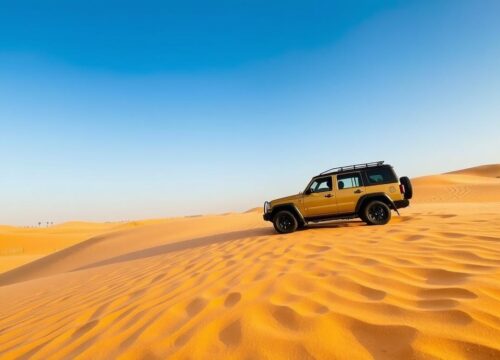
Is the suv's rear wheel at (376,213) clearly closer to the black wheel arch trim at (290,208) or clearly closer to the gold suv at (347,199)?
the gold suv at (347,199)

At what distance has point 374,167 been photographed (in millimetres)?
8609

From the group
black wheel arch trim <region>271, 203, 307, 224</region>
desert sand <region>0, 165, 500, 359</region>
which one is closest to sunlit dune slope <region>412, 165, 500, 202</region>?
black wheel arch trim <region>271, 203, 307, 224</region>

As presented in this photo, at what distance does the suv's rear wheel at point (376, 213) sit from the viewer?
324 inches

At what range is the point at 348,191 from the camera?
28.6ft

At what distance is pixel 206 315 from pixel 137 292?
1937 millimetres

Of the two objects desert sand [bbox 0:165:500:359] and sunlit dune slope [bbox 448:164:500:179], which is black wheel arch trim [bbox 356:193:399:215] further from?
sunlit dune slope [bbox 448:164:500:179]

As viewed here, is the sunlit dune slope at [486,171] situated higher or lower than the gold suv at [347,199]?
higher

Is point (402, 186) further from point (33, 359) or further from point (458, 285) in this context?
point (33, 359)

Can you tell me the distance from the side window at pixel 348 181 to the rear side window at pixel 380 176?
12.1 inches

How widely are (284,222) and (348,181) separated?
7.65 feet

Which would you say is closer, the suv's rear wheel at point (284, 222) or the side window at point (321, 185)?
the suv's rear wheel at point (284, 222)

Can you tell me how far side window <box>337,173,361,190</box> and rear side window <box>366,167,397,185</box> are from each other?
12.1 inches

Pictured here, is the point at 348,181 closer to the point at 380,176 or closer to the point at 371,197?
the point at 371,197

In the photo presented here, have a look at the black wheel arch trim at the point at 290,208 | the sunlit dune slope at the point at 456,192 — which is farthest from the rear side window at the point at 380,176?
the sunlit dune slope at the point at 456,192
